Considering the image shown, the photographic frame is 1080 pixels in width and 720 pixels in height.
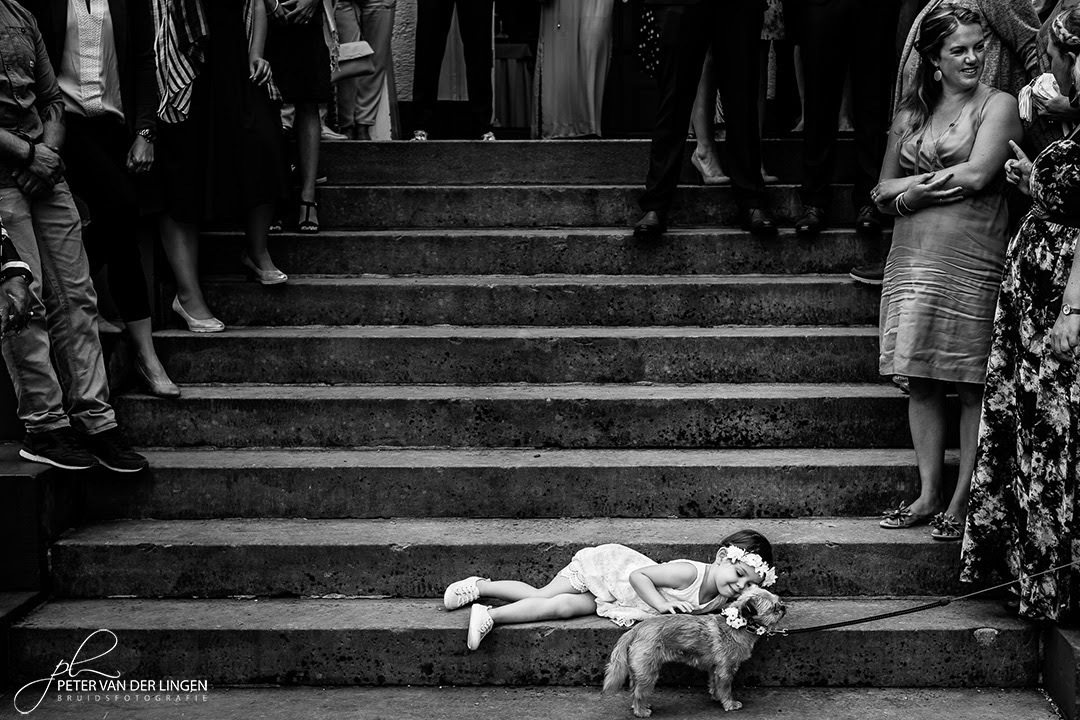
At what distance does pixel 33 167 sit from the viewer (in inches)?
188

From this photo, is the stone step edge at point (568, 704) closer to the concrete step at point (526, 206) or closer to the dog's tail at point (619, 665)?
the dog's tail at point (619, 665)

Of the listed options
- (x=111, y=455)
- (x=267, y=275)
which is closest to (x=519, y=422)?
(x=267, y=275)

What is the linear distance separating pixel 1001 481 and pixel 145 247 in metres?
4.27

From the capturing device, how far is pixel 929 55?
4.87m

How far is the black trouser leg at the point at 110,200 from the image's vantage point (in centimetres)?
531

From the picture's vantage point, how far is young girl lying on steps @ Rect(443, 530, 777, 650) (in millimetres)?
4387

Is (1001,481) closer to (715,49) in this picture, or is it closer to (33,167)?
(715,49)

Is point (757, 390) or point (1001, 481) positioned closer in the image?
point (1001, 481)

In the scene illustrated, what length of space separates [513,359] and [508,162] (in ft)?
6.28

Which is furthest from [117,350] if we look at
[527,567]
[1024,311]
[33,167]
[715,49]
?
[1024,311]

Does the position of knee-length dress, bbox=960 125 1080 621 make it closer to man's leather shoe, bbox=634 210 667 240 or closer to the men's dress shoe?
the men's dress shoe

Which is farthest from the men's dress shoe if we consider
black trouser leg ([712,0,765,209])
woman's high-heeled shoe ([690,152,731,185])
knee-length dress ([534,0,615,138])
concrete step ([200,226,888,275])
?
knee-length dress ([534,0,615,138])

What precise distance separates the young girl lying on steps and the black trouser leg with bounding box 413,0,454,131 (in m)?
4.51

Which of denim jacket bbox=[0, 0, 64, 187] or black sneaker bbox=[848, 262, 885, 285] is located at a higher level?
denim jacket bbox=[0, 0, 64, 187]
